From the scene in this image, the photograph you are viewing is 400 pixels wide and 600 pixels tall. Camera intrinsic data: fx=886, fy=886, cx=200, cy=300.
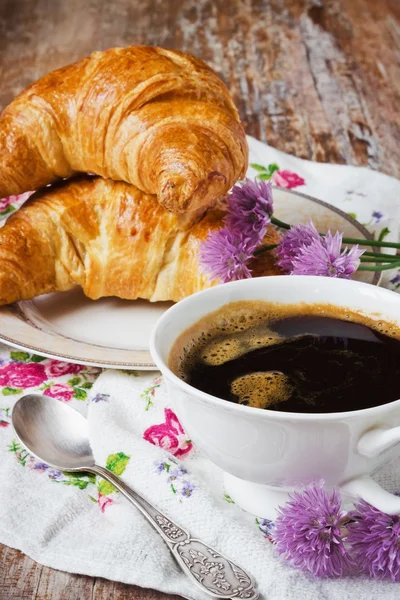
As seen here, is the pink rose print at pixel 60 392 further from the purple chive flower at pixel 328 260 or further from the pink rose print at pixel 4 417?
the purple chive flower at pixel 328 260

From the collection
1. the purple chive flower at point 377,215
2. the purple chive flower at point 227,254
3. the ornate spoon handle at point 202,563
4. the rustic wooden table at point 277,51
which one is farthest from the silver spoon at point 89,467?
the rustic wooden table at point 277,51

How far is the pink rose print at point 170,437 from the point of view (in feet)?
3.68

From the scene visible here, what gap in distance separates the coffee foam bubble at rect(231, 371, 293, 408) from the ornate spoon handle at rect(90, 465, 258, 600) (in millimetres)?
163

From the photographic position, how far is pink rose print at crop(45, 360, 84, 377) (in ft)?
4.27

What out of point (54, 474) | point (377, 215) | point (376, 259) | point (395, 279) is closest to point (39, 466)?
point (54, 474)

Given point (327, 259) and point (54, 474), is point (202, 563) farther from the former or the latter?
point (327, 259)

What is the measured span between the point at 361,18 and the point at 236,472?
2534mm

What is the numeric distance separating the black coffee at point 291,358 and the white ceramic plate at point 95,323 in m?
0.24

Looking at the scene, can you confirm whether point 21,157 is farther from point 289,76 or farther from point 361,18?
point 361,18

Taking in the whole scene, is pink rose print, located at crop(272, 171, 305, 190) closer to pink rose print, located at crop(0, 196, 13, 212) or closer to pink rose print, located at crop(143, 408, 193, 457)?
pink rose print, located at crop(0, 196, 13, 212)

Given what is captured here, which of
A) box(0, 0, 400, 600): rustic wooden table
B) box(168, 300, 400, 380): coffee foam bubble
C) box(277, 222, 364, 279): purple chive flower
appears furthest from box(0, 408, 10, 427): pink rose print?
box(0, 0, 400, 600): rustic wooden table

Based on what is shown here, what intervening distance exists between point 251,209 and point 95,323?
12.5 inches

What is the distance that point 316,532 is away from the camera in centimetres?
87

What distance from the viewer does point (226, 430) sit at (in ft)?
2.88
